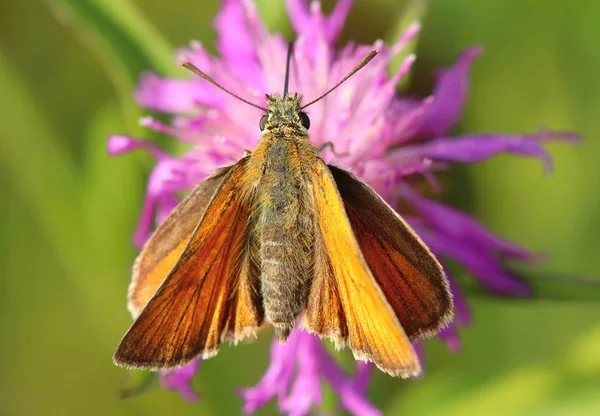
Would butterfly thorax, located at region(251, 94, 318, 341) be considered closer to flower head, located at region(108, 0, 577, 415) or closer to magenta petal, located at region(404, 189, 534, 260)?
flower head, located at region(108, 0, 577, 415)

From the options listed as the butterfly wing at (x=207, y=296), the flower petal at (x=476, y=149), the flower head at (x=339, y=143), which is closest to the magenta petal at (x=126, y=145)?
the flower head at (x=339, y=143)

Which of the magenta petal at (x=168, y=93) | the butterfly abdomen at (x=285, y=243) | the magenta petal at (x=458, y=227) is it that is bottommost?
the butterfly abdomen at (x=285, y=243)

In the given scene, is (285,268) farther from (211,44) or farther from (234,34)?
(211,44)

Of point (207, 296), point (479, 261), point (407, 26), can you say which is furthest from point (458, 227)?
point (207, 296)

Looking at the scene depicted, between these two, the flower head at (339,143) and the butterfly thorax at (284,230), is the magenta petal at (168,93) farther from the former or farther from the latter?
the butterfly thorax at (284,230)

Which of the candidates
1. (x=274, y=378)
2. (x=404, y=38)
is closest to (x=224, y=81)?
(x=404, y=38)

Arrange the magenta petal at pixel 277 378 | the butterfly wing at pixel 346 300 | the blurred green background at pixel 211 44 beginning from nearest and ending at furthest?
the butterfly wing at pixel 346 300, the magenta petal at pixel 277 378, the blurred green background at pixel 211 44

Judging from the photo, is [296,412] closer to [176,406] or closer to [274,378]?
[274,378]

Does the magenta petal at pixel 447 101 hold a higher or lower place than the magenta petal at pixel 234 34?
lower
